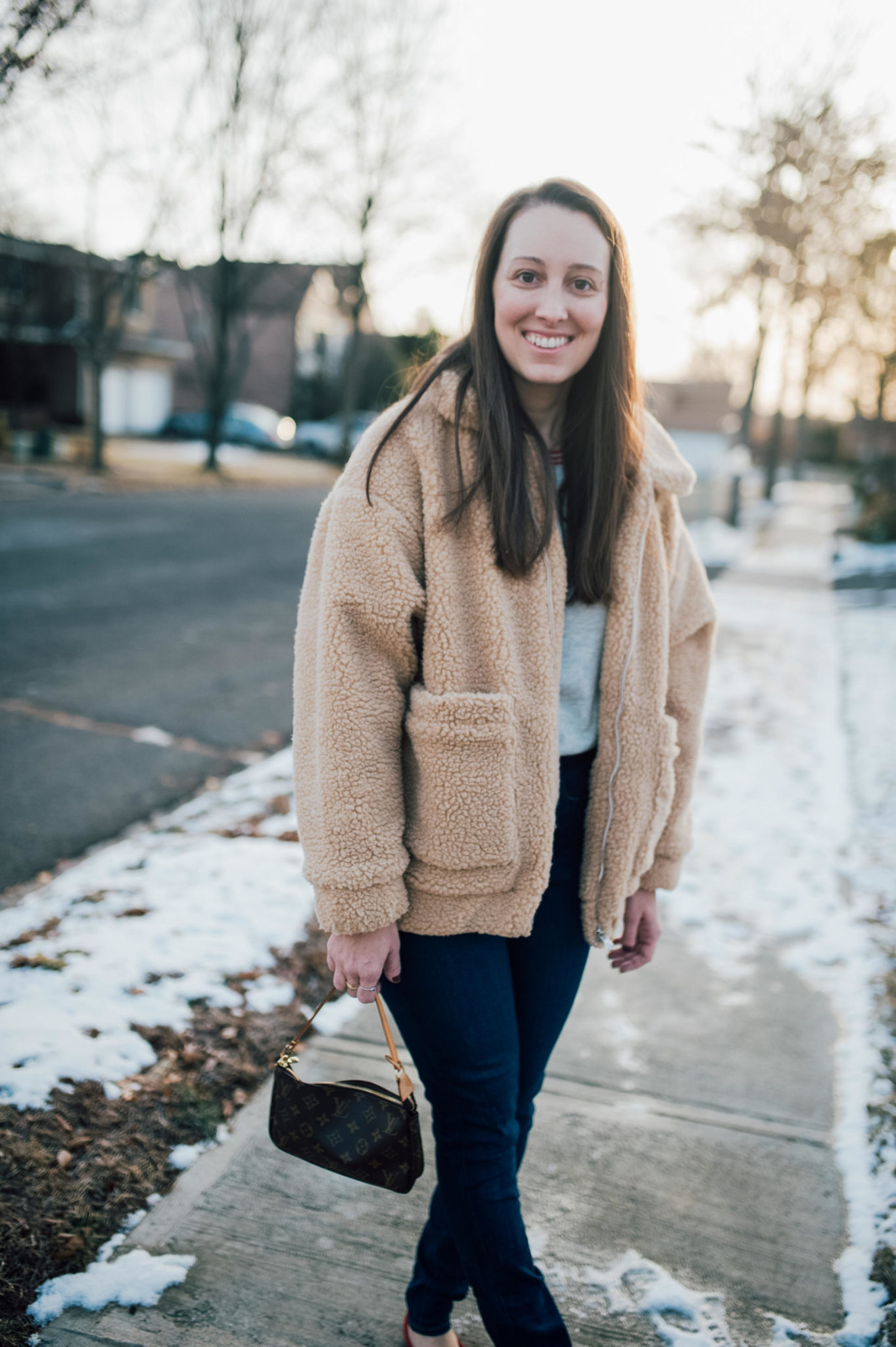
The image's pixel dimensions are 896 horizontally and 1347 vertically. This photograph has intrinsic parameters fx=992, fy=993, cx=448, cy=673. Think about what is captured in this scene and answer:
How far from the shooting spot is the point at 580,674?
1.77m

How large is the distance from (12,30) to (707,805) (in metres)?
4.16

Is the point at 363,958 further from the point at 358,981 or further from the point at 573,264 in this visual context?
the point at 573,264

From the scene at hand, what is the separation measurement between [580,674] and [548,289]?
2.15 ft

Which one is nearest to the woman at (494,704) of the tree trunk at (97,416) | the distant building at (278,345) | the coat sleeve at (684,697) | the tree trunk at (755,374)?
the coat sleeve at (684,697)

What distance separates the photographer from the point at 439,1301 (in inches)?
72.1

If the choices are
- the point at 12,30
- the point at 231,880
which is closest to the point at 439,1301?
the point at 231,880

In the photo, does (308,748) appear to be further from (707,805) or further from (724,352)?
(724,352)

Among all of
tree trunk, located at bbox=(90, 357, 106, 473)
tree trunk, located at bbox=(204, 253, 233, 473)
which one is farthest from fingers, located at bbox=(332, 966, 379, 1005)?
tree trunk, located at bbox=(204, 253, 233, 473)

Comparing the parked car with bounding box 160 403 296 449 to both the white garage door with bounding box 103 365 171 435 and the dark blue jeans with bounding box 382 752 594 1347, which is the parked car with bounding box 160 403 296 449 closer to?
the white garage door with bounding box 103 365 171 435

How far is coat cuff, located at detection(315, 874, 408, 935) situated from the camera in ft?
4.99

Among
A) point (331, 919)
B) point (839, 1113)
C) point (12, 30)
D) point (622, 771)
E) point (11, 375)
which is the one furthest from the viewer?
point (11, 375)

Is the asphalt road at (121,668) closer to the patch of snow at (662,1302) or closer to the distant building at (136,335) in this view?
the patch of snow at (662,1302)

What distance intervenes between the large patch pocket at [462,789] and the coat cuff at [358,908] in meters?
0.08

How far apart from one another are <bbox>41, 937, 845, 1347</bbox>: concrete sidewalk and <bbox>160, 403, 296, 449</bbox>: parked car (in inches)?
1352
